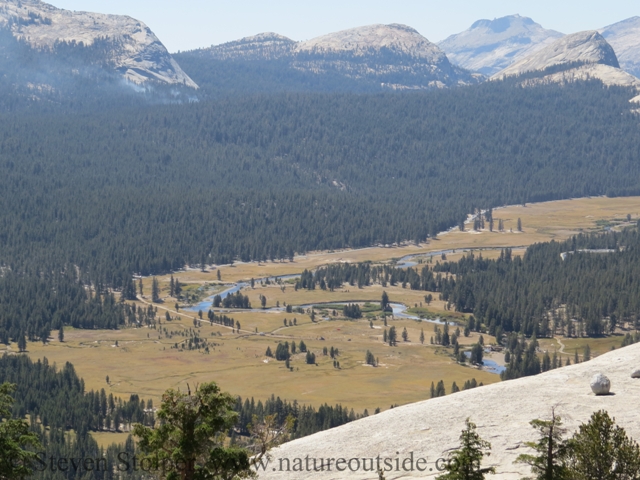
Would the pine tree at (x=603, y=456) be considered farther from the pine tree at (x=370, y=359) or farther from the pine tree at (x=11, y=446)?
the pine tree at (x=370, y=359)

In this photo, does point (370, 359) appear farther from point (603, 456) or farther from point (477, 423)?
point (603, 456)

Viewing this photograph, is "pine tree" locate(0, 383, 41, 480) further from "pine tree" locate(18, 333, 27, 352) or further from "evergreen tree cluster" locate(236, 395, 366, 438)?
"pine tree" locate(18, 333, 27, 352)

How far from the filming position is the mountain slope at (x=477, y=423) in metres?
68.9

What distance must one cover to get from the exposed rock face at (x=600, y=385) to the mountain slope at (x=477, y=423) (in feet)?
1.60

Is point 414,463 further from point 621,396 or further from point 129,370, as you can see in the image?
point 129,370

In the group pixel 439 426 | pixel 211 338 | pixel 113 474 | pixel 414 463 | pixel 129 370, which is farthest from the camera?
pixel 211 338

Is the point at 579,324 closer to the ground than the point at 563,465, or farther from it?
closer to the ground

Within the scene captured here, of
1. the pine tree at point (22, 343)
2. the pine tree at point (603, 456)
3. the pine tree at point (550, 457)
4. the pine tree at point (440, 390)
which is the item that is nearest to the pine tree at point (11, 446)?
the pine tree at point (550, 457)

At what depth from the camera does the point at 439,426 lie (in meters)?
73.9

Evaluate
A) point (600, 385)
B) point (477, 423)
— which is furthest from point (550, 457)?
point (600, 385)

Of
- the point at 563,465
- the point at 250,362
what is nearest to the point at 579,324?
the point at 250,362

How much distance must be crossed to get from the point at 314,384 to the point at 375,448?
88383 millimetres

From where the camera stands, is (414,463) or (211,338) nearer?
(414,463)

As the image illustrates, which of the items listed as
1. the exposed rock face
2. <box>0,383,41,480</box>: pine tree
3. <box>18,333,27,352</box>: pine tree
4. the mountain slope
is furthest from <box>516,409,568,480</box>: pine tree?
<box>18,333,27,352</box>: pine tree
